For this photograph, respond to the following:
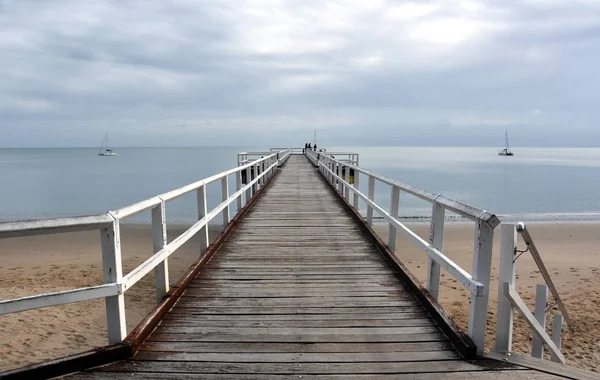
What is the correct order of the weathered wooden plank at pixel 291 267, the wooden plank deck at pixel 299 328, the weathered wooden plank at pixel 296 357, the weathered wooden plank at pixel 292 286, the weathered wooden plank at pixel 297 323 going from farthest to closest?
the weathered wooden plank at pixel 291 267 → the weathered wooden plank at pixel 292 286 → the weathered wooden plank at pixel 297 323 → the weathered wooden plank at pixel 296 357 → the wooden plank deck at pixel 299 328

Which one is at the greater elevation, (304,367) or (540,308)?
(304,367)

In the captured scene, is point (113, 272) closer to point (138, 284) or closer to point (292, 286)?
point (292, 286)

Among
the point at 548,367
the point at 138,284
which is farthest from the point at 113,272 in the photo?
the point at 138,284

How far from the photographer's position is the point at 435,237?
372 centimetres

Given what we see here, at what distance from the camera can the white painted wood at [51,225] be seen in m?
2.29

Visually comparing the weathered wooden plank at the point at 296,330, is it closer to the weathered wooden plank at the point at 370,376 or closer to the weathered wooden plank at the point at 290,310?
the weathered wooden plank at the point at 290,310

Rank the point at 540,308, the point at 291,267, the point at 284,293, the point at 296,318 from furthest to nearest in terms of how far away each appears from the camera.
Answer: the point at 291,267 < the point at 540,308 < the point at 284,293 < the point at 296,318

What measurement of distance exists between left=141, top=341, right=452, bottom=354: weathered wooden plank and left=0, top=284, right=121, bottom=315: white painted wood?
1.86 feet

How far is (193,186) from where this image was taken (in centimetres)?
453

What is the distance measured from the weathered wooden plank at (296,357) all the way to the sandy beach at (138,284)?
5.17 meters

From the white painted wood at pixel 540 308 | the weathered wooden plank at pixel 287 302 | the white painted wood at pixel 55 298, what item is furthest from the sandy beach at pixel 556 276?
the white painted wood at pixel 55 298

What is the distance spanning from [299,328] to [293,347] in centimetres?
34

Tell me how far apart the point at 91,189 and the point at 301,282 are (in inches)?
2192

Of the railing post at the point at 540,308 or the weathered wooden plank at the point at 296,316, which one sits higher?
the weathered wooden plank at the point at 296,316
